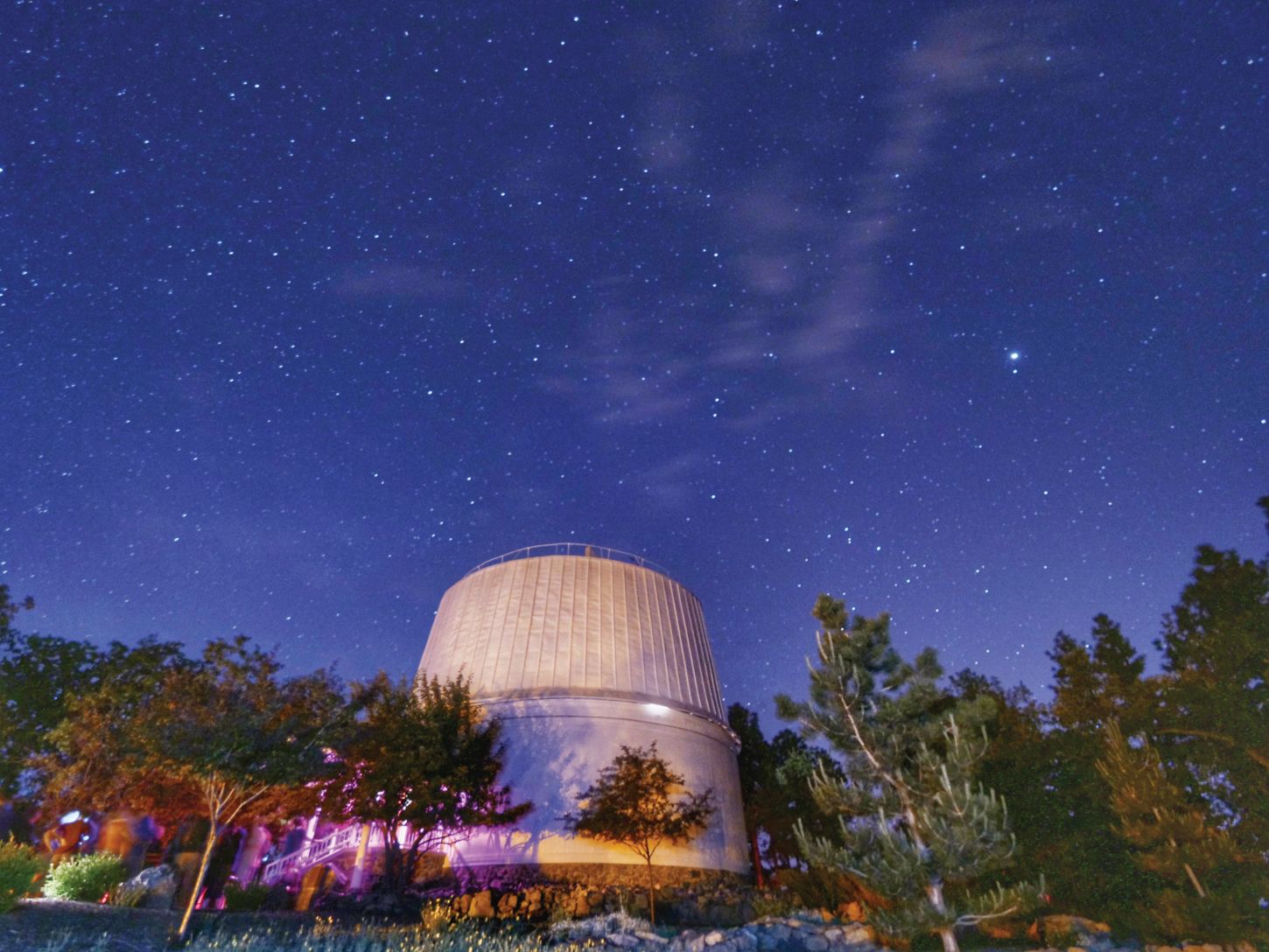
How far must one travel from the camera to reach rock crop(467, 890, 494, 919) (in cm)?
2173

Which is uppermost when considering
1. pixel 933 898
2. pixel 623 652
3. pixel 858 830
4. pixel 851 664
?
pixel 623 652

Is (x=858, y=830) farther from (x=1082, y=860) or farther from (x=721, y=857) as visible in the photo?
(x=721, y=857)

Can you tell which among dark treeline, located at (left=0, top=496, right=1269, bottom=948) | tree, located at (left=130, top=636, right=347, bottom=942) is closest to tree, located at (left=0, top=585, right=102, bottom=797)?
dark treeline, located at (left=0, top=496, right=1269, bottom=948)

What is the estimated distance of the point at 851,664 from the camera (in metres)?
16.3

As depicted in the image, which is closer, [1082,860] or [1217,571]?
[1082,860]

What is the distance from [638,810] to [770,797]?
58.1 feet

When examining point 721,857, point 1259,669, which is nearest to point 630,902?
point 721,857

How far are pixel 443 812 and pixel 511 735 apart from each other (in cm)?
538

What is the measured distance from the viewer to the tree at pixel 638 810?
25.9 m

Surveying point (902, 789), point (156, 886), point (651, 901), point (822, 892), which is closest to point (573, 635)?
point (651, 901)

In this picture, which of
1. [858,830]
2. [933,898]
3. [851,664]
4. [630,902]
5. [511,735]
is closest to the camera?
[933,898]

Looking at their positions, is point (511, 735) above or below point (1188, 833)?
above

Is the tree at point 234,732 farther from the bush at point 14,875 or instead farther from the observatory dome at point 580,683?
the observatory dome at point 580,683

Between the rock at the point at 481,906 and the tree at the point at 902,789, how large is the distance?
12.3 metres
